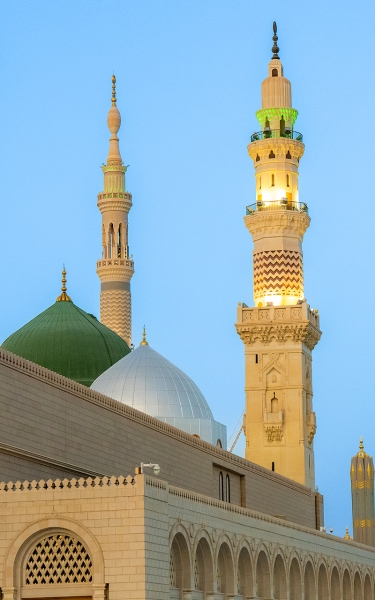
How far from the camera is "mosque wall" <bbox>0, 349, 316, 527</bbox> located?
3028 cm

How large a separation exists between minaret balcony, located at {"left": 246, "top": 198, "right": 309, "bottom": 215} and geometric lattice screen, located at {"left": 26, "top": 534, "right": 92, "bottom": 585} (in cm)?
3208

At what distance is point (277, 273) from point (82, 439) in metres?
23.8


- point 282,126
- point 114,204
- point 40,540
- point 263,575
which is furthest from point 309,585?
point 114,204

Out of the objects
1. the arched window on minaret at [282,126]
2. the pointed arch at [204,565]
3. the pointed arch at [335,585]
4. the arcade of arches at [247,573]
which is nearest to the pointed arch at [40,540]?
the arcade of arches at [247,573]

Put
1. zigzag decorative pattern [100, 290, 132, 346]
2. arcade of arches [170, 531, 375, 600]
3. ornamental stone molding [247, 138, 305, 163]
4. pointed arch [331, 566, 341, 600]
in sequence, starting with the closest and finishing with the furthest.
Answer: arcade of arches [170, 531, 375, 600], pointed arch [331, 566, 341, 600], ornamental stone molding [247, 138, 305, 163], zigzag decorative pattern [100, 290, 132, 346]

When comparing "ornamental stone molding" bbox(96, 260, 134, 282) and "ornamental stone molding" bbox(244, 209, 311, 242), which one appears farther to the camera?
"ornamental stone molding" bbox(96, 260, 134, 282)

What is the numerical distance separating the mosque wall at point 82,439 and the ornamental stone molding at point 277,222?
1301cm

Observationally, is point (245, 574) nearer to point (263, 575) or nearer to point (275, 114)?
point (263, 575)

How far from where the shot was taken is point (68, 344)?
5450 centimetres

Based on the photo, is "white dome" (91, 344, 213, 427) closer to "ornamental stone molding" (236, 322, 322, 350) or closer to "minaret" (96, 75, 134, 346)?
"ornamental stone molding" (236, 322, 322, 350)

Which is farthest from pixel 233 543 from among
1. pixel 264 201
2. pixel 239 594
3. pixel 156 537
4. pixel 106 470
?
pixel 264 201

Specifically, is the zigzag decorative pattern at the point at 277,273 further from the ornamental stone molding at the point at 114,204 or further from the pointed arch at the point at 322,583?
the pointed arch at the point at 322,583

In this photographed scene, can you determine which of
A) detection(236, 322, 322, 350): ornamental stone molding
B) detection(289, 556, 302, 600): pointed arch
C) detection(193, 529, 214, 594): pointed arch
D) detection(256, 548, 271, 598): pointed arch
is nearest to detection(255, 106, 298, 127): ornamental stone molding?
detection(236, 322, 322, 350): ornamental stone molding

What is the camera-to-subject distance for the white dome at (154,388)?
4553cm
